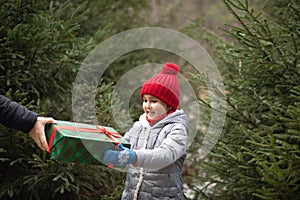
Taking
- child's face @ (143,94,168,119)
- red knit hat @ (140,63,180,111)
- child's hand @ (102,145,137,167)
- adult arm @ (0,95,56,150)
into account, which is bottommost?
child's hand @ (102,145,137,167)

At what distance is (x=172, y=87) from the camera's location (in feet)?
8.88

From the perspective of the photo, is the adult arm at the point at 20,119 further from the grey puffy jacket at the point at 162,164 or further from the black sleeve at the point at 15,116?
the grey puffy jacket at the point at 162,164

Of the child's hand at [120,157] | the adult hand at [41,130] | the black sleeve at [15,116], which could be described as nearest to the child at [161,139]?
the child's hand at [120,157]

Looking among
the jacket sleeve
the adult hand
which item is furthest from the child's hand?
the adult hand

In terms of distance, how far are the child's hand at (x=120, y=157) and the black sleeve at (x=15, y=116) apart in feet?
2.26

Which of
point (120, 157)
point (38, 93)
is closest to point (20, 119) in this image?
point (120, 157)

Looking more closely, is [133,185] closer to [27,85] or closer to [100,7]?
[27,85]

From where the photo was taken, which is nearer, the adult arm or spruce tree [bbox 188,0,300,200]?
the adult arm

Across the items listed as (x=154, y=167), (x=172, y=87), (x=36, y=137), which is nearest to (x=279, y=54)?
(x=172, y=87)

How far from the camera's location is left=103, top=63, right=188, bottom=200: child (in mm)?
2627

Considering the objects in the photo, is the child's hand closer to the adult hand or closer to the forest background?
the adult hand

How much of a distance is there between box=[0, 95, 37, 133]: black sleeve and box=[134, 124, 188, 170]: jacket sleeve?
844 millimetres

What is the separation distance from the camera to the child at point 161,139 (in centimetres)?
263

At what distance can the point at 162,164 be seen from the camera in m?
2.52
